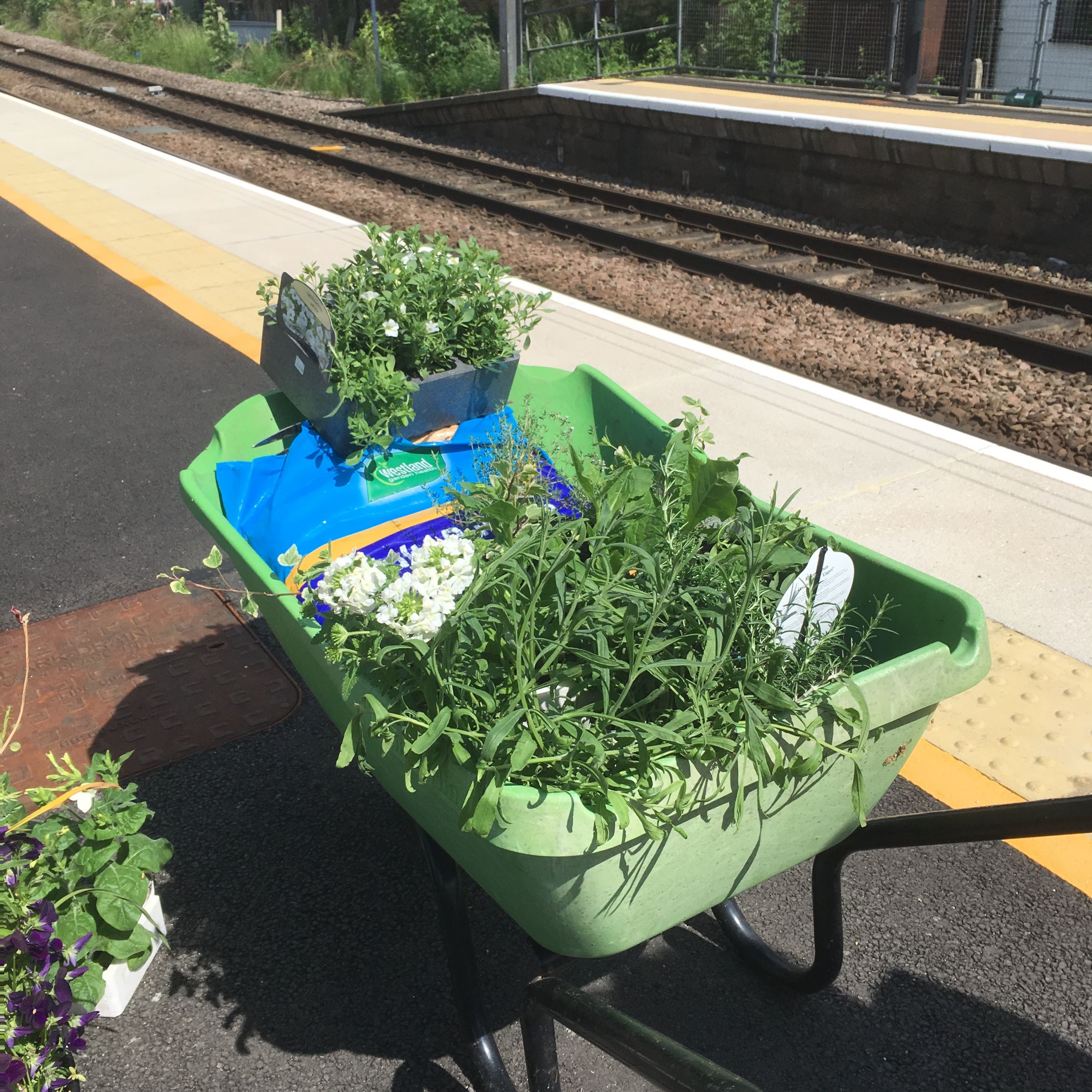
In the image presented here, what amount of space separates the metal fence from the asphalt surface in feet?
46.0

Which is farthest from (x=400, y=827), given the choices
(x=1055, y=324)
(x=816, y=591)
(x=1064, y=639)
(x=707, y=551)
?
(x=1055, y=324)

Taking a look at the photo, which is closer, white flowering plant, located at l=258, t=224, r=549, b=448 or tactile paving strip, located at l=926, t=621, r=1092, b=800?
white flowering plant, located at l=258, t=224, r=549, b=448

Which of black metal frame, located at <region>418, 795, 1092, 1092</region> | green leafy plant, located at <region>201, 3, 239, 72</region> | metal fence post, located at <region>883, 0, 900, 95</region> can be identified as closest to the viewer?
black metal frame, located at <region>418, 795, 1092, 1092</region>

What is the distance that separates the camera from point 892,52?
14359 mm

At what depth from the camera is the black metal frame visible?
144cm

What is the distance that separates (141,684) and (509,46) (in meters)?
15.6

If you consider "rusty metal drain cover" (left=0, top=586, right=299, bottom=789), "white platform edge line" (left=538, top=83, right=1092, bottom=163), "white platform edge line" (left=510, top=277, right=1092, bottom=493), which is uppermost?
"white platform edge line" (left=538, top=83, right=1092, bottom=163)

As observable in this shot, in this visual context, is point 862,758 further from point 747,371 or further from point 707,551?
point 747,371

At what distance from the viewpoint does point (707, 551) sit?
199 centimetres

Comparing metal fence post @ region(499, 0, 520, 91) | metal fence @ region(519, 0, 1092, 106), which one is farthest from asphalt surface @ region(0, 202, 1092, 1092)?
metal fence post @ region(499, 0, 520, 91)

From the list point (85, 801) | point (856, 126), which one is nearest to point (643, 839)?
point (85, 801)

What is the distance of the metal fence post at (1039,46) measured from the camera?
569 inches

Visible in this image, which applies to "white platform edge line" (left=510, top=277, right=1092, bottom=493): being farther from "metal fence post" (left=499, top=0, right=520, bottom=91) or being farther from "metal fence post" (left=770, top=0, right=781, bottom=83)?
"metal fence post" (left=499, top=0, right=520, bottom=91)

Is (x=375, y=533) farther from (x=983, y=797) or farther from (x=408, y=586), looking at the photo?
(x=983, y=797)
